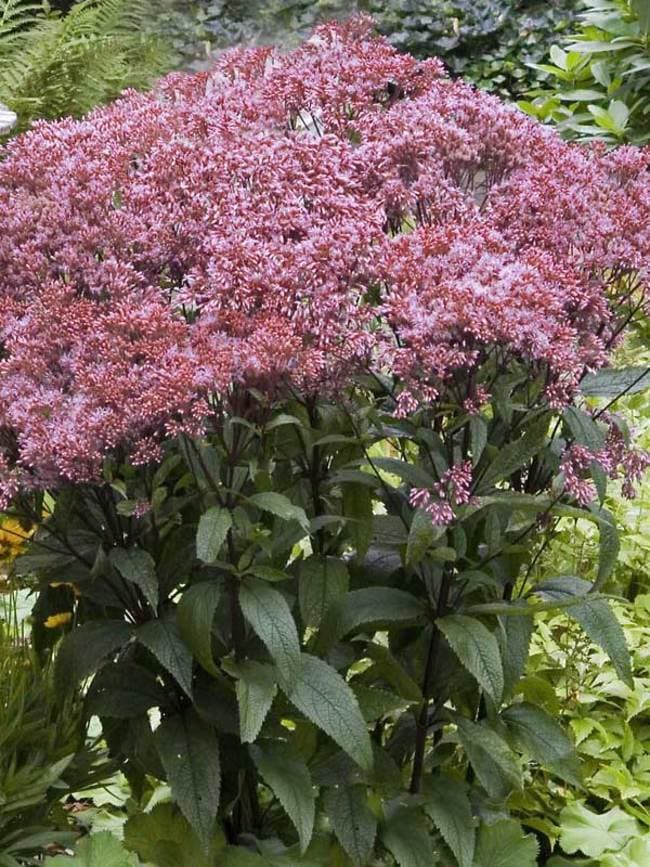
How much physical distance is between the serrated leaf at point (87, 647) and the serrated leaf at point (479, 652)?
1.78 ft

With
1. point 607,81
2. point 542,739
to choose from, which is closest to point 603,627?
point 542,739

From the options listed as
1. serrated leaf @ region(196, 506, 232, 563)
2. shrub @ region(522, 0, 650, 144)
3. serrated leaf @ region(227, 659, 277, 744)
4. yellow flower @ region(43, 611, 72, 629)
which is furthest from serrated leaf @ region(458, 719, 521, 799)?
shrub @ region(522, 0, 650, 144)

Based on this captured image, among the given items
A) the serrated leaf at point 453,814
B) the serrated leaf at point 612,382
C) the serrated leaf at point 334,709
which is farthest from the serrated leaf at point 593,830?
the serrated leaf at point 612,382

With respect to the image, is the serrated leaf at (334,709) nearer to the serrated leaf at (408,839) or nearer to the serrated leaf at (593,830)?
the serrated leaf at (408,839)

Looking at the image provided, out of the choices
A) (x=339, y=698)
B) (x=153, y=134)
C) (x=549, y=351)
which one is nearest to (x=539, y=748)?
(x=339, y=698)

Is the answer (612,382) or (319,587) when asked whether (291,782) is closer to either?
(319,587)

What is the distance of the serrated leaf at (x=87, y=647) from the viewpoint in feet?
6.73

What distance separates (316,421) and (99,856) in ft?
2.71

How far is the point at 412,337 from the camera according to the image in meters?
1.76

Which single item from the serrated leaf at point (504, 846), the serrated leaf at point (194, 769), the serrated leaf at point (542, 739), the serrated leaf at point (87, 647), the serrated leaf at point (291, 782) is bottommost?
the serrated leaf at point (504, 846)

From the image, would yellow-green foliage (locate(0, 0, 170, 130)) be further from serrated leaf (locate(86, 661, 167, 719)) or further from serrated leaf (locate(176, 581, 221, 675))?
serrated leaf (locate(176, 581, 221, 675))

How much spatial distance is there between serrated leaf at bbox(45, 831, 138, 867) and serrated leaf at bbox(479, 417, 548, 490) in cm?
88

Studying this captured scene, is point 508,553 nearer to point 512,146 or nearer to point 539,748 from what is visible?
point 539,748

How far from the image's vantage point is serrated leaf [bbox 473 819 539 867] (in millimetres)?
2314
